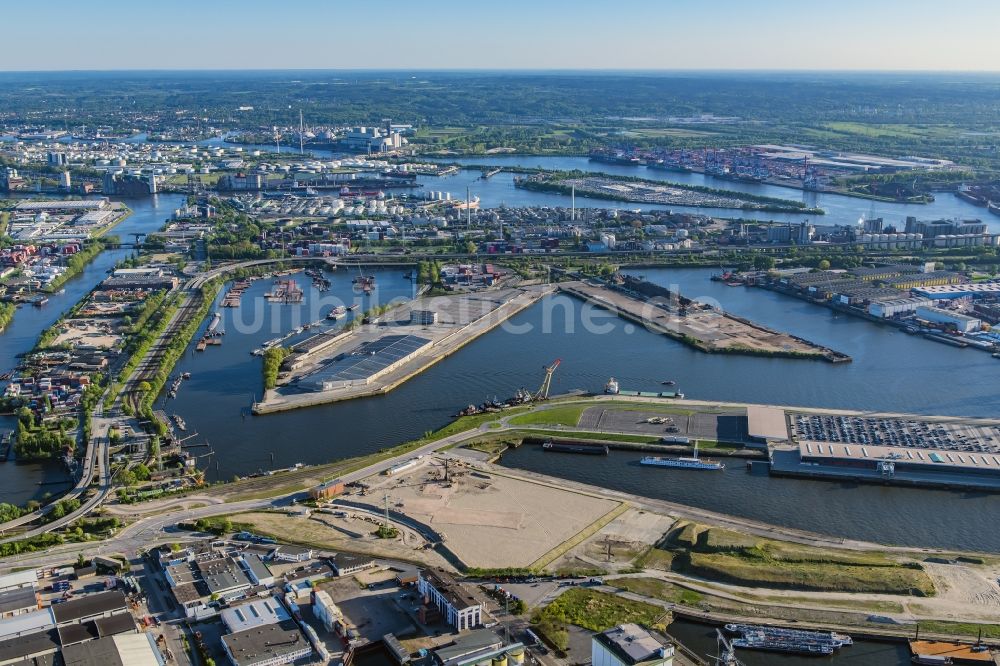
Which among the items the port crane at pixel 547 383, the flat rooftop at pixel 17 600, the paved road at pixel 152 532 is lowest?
Answer: the paved road at pixel 152 532

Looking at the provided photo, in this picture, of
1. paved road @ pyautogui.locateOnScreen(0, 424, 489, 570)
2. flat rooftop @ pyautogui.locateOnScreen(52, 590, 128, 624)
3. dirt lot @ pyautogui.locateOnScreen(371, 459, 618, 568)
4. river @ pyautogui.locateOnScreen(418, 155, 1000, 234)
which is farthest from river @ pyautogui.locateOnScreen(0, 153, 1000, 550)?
river @ pyautogui.locateOnScreen(418, 155, 1000, 234)

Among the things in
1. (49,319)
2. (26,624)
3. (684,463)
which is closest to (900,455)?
(684,463)

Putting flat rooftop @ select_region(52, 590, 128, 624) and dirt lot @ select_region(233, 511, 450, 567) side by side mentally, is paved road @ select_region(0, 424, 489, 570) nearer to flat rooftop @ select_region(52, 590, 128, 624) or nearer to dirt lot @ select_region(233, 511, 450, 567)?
dirt lot @ select_region(233, 511, 450, 567)

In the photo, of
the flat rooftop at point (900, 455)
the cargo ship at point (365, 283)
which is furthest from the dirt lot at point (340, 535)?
the cargo ship at point (365, 283)

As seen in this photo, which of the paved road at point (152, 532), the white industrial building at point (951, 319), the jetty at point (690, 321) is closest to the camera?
the paved road at point (152, 532)

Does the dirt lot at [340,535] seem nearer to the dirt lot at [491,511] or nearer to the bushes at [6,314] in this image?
the dirt lot at [491,511]

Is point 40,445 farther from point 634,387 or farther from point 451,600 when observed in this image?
point 634,387

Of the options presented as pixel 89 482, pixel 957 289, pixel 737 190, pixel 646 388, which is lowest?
pixel 89 482
